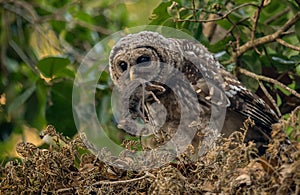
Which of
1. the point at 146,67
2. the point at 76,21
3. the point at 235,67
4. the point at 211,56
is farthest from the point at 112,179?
the point at 76,21

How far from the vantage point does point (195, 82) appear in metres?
2.87

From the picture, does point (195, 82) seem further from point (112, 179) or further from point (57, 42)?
point (57, 42)

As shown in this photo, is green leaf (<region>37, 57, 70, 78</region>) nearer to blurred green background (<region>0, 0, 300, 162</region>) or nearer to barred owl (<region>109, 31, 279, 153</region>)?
blurred green background (<region>0, 0, 300, 162</region>)

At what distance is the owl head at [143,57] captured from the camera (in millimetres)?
2773

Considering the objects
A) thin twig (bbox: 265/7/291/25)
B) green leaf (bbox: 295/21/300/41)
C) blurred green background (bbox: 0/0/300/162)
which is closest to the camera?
green leaf (bbox: 295/21/300/41)

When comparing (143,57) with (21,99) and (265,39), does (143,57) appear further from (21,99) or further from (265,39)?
(21,99)

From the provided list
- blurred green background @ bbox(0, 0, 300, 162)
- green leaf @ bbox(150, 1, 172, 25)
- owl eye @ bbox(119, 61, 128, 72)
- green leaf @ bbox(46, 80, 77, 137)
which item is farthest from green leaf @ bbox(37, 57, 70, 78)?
owl eye @ bbox(119, 61, 128, 72)

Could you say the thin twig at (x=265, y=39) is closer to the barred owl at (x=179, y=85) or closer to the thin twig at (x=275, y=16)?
the barred owl at (x=179, y=85)

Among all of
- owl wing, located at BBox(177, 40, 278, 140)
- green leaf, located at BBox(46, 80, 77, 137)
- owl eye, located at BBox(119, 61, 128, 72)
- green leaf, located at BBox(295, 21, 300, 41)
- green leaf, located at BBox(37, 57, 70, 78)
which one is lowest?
green leaf, located at BBox(46, 80, 77, 137)

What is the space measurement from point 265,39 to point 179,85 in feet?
1.99

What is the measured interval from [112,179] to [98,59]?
163cm

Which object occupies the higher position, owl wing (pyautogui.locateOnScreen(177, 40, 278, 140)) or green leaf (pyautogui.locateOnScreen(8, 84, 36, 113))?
owl wing (pyautogui.locateOnScreen(177, 40, 278, 140))

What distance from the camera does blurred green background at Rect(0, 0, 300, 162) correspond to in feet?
Result: 10.5

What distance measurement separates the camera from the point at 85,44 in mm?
4719
